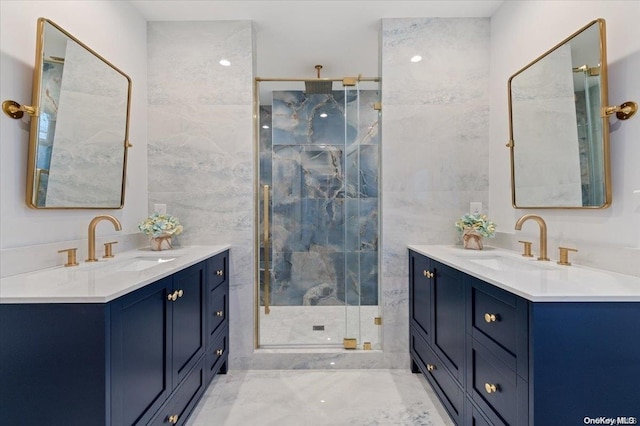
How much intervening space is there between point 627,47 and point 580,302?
109cm

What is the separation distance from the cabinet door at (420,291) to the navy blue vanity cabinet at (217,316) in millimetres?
1346

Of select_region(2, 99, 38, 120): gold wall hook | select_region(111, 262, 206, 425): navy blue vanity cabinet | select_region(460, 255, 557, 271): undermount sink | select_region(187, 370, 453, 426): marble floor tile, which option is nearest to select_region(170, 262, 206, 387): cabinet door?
select_region(111, 262, 206, 425): navy blue vanity cabinet

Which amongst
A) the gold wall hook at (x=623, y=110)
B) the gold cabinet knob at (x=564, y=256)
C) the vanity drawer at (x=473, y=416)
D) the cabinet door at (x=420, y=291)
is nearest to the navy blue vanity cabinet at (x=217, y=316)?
the cabinet door at (x=420, y=291)

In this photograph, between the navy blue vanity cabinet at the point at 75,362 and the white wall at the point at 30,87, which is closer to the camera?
the navy blue vanity cabinet at the point at 75,362

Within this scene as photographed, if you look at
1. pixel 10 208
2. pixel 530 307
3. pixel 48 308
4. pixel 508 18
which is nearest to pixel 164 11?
pixel 10 208

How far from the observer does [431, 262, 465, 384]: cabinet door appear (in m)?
1.58

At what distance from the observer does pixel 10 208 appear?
4.45 ft

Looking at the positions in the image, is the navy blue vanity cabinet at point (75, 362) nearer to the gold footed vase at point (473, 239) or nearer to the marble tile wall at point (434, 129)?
the marble tile wall at point (434, 129)

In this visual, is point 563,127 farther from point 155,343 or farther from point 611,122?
point 155,343

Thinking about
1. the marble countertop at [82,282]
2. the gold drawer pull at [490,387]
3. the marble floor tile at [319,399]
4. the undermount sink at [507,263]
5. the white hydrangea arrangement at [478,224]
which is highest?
the white hydrangea arrangement at [478,224]

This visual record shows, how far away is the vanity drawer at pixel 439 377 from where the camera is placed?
5.33 feet

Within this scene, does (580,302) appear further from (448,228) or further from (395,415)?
(448,228)

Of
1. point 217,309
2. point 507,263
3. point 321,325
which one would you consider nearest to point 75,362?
point 217,309

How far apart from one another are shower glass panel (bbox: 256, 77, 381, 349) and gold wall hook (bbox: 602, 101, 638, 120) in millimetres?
1416
